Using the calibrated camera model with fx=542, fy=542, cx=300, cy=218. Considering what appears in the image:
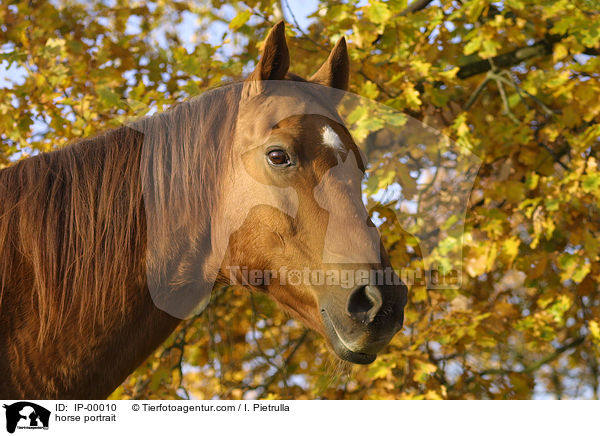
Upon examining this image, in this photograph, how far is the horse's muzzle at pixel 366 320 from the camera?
5.71 feet

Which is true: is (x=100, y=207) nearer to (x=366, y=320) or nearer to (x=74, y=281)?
(x=74, y=281)

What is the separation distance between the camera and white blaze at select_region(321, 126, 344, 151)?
1948 millimetres

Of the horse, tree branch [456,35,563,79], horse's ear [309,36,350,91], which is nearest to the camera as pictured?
the horse

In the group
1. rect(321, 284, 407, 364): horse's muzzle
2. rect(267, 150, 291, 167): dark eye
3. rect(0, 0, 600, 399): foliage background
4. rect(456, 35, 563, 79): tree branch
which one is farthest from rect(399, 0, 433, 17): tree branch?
rect(321, 284, 407, 364): horse's muzzle

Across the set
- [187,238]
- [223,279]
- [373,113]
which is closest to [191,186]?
[187,238]

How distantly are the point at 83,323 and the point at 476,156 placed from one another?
11.1 feet

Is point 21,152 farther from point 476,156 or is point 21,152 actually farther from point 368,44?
point 476,156

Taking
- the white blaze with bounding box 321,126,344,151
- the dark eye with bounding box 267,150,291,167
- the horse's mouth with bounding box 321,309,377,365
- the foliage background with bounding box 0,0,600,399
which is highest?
the white blaze with bounding box 321,126,344,151

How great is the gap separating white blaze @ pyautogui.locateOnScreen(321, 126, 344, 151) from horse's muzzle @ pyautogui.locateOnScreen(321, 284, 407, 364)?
20.7 inches

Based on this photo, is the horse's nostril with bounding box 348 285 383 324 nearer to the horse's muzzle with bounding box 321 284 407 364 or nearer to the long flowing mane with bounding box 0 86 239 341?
the horse's muzzle with bounding box 321 284 407 364
